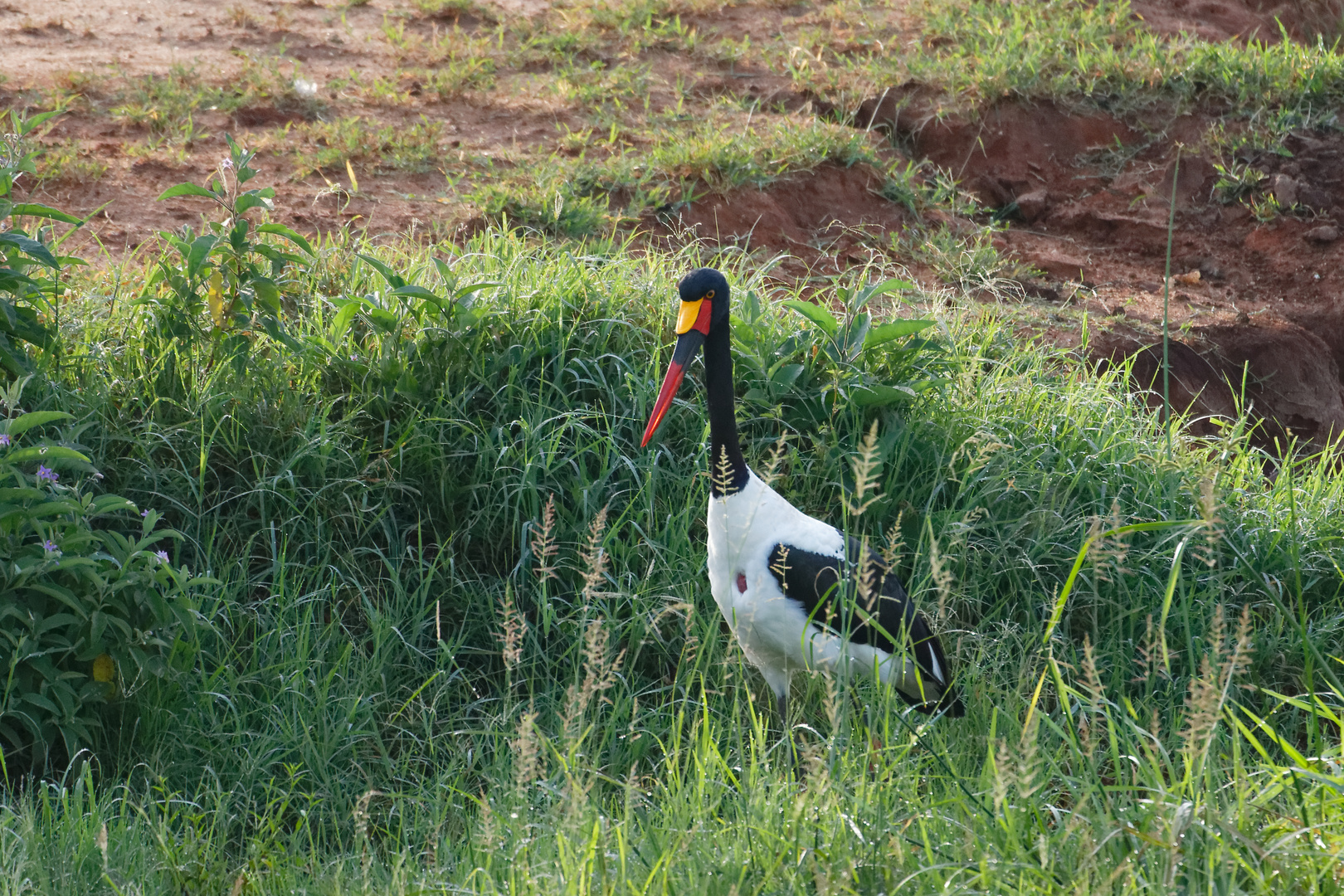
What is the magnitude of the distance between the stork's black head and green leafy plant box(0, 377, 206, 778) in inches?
48.0

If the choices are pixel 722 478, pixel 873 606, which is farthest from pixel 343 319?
pixel 873 606

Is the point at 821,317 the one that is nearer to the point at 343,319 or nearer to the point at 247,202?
the point at 343,319

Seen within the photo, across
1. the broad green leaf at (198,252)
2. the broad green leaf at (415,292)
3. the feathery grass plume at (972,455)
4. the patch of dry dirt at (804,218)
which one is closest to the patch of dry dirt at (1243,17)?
the patch of dry dirt at (804,218)

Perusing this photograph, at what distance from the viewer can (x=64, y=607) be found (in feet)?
8.41

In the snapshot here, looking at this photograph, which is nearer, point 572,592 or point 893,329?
point 572,592

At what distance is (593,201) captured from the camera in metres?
4.83

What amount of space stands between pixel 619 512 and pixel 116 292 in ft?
5.69

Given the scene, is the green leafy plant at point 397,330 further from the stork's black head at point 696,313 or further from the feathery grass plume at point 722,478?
the feathery grass plume at point 722,478

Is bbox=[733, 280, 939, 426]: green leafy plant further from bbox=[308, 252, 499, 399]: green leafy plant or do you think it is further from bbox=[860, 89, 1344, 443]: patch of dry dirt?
bbox=[860, 89, 1344, 443]: patch of dry dirt

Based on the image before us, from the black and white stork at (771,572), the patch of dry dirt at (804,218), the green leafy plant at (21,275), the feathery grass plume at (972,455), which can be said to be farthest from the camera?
the patch of dry dirt at (804,218)

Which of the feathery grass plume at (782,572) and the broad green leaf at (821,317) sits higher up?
the broad green leaf at (821,317)

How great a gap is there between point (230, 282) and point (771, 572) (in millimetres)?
1750

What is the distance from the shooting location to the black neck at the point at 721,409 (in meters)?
2.92

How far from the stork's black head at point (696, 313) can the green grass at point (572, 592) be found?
0.47m
